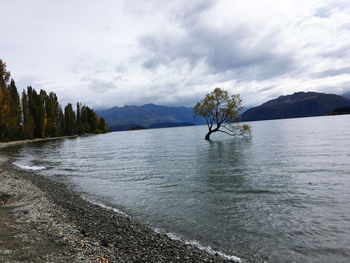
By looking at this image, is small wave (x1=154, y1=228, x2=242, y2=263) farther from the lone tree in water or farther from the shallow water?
the lone tree in water

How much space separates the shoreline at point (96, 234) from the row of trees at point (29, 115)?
281 ft

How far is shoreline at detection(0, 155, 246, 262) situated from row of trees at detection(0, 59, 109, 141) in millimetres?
85638

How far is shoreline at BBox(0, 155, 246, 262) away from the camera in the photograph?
804 cm

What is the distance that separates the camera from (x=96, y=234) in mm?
9859

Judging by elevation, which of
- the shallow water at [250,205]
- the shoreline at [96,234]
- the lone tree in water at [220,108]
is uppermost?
the lone tree in water at [220,108]

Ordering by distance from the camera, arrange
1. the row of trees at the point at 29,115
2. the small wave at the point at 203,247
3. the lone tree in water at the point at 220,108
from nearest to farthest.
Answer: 1. the small wave at the point at 203,247
2. the lone tree in water at the point at 220,108
3. the row of trees at the point at 29,115

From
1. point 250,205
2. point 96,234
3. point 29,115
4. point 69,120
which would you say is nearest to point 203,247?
point 96,234

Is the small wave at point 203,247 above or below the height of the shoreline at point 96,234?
below

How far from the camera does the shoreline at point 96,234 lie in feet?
26.4

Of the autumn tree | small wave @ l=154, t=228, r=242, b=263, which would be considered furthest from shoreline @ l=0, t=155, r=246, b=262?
the autumn tree

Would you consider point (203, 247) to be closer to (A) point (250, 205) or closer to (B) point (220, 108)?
(A) point (250, 205)

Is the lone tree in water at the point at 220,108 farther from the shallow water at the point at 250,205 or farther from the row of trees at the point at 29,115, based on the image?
the row of trees at the point at 29,115

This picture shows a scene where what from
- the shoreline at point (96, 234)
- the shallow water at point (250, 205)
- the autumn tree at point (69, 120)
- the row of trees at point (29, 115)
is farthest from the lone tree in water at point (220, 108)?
the autumn tree at point (69, 120)

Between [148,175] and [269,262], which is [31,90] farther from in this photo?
[269,262]
